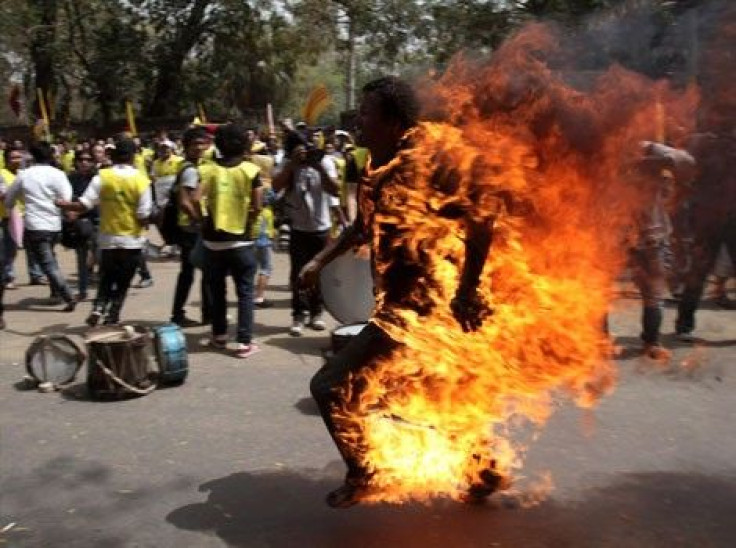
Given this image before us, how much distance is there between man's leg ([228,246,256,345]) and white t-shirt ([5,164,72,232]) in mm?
3023

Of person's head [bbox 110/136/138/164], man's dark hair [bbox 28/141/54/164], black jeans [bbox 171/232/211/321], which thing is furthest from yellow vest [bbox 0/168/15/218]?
black jeans [bbox 171/232/211/321]

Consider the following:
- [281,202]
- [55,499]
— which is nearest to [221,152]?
[281,202]

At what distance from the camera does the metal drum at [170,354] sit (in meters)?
6.07

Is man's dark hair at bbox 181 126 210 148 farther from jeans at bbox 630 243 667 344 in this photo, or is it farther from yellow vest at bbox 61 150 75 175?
yellow vest at bbox 61 150 75 175

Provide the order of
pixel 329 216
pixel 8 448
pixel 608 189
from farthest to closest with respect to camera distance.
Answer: pixel 329 216 → pixel 8 448 → pixel 608 189

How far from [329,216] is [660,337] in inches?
131

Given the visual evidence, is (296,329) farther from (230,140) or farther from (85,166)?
(85,166)

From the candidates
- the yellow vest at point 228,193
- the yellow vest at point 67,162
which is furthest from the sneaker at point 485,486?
the yellow vest at point 67,162

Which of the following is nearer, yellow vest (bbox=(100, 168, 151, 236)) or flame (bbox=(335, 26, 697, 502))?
flame (bbox=(335, 26, 697, 502))

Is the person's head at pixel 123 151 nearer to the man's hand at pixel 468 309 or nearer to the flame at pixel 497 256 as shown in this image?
the flame at pixel 497 256

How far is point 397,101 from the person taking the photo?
370 centimetres

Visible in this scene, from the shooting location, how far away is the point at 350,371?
3.68 meters

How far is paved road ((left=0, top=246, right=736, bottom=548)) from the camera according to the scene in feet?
12.3

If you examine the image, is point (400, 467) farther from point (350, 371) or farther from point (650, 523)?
point (650, 523)
